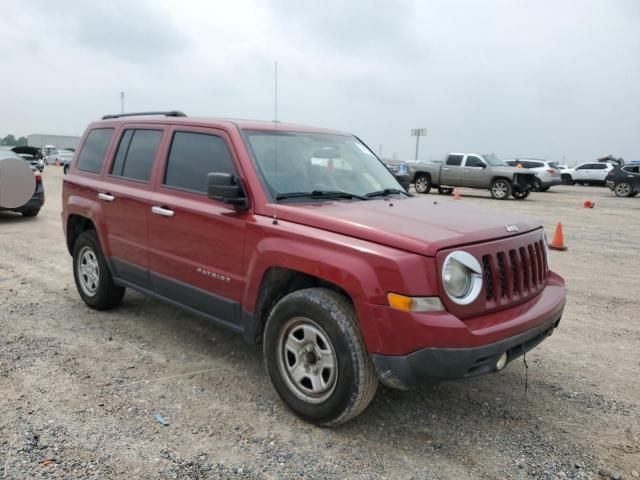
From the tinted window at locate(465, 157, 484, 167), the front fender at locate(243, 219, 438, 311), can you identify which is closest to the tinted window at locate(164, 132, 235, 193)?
the front fender at locate(243, 219, 438, 311)

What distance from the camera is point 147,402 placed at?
356 cm

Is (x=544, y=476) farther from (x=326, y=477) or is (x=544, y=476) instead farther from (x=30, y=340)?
(x=30, y=340)

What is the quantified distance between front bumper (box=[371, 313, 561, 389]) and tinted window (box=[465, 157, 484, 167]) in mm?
20370

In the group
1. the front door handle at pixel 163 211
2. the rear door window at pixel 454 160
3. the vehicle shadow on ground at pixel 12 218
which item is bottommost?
the vehicle shadow on ground at pixel 12 218

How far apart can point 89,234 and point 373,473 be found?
3.79 meters

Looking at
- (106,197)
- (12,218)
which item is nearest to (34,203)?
(12,218)

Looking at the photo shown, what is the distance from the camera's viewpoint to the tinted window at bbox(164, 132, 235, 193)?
397 centimetres

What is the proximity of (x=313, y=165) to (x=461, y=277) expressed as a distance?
5.24ft

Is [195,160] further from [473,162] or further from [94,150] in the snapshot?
[473,162]

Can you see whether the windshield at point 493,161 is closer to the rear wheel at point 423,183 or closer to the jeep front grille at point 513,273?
the rear wheel at point 423,183

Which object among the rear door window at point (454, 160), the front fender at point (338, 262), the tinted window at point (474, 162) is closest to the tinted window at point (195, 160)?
the front fender at point (338, 262)

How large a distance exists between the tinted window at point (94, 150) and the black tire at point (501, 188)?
18.9 metres

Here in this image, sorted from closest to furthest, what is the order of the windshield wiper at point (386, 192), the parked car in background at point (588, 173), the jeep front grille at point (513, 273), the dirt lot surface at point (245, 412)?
1. the dirt lot surface at point (245, 412)
2. the jeep front grille at point (513, 273)
3. the windshield wiper at point (386, 192)
4. the parked car in background at point (588, 173)

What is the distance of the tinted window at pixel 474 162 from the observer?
22.2 meters
